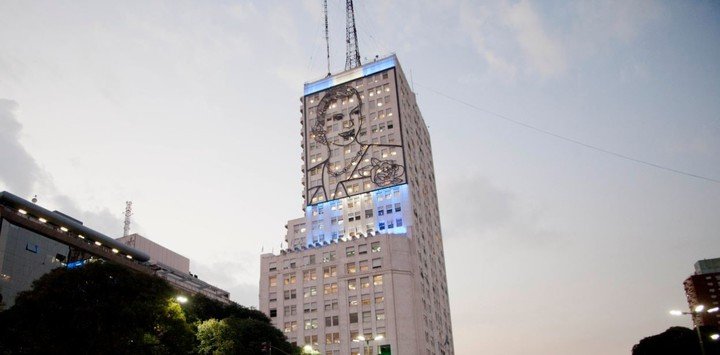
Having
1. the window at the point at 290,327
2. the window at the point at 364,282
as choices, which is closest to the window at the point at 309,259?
the window at the point at 364,282

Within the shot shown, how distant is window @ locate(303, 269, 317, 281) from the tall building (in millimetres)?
233

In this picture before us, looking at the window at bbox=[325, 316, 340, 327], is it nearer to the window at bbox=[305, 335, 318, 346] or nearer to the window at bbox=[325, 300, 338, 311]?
the window at bbox=[325, 300, 338, 311]

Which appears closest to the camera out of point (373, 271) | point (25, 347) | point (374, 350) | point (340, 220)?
point (25, 347)

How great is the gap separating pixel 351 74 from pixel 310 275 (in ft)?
180

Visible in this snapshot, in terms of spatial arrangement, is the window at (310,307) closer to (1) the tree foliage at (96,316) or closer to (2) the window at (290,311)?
(2) the window at (290,311)

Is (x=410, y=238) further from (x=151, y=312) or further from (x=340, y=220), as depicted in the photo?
(x=151, y=312)

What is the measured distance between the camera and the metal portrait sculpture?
145 m

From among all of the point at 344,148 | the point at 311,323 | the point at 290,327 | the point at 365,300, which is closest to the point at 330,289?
the point at 311,323

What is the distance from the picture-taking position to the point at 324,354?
129m

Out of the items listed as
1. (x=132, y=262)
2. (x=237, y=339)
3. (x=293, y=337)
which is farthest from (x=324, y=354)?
(x=237, y=339)

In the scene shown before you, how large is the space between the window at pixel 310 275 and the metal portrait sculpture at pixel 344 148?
1928cm

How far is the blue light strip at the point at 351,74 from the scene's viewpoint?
155 metres

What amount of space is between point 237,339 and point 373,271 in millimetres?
62844

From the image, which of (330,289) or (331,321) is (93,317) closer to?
(331,321)
